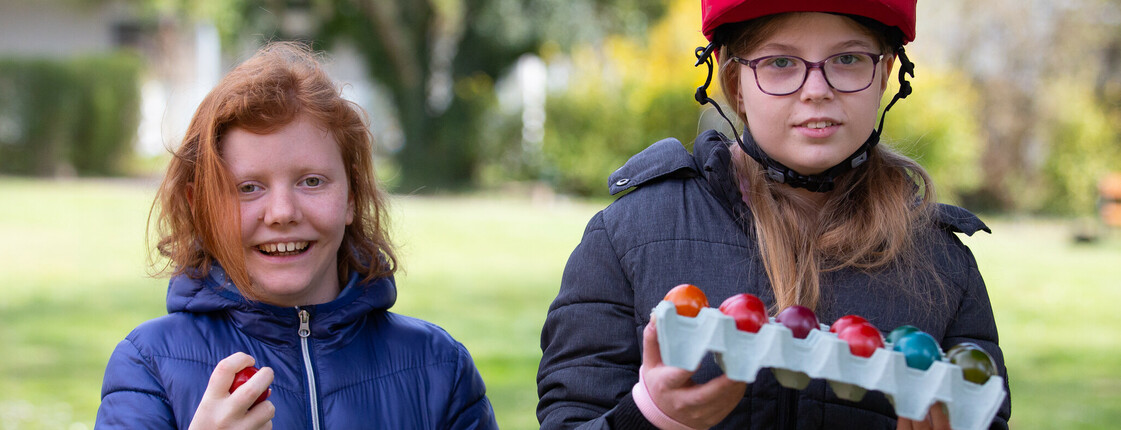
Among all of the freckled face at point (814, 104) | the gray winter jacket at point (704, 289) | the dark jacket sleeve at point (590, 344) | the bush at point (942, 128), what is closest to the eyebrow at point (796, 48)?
the freckled face at point (814, 104)

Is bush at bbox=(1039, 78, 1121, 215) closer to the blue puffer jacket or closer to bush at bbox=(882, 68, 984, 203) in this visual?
bush at bbox=(882, 68, 984, 203)

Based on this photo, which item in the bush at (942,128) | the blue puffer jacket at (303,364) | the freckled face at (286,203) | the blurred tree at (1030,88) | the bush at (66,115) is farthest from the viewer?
the bush at (66,115)

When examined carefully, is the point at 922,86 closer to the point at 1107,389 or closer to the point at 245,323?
the point at 1107,389

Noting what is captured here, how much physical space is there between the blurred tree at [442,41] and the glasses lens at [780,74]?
2032 cm

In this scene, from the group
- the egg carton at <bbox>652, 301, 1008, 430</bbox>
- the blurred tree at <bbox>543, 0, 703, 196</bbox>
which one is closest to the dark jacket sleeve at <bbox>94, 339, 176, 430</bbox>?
the egg carton at <bbox>652, 301, 1008, 430</bbox>

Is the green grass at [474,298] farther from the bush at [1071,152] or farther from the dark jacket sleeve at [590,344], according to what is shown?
the bush at [1071,152]

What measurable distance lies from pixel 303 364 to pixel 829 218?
4.33ft

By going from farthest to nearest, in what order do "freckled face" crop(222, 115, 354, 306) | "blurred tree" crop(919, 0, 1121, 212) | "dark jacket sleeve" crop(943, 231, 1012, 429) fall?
"blurred tree" crop(919, 0, 1121, 212)
"freckled face" crop(222, 115, 354, 306)
"dark jacket sleeve" crop(943, 231, 1012, 429)

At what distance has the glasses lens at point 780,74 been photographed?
7.58 ft

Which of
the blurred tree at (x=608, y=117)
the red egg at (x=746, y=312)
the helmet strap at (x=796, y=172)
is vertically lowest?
the blurred tree at (x=608, y=117)

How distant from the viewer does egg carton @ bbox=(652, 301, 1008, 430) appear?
1.79 m

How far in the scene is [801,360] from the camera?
1819mm

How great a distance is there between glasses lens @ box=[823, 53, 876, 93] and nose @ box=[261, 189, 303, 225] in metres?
1.29

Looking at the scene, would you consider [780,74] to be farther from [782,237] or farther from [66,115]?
[66,115]
